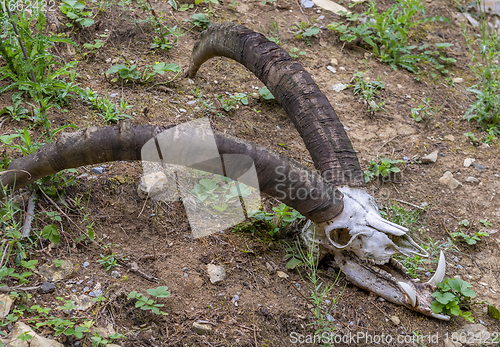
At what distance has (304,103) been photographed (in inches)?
102

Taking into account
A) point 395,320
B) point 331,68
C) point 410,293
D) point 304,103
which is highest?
point 304,103

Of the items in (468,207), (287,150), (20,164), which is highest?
(20,164)

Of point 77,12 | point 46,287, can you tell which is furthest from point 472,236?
point 77,12

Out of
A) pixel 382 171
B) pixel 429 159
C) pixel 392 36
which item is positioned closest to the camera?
pixel 382 171

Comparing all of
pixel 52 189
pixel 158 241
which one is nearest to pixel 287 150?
pixel 158 241

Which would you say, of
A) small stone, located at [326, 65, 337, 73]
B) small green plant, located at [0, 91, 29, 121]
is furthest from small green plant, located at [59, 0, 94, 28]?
small stone, located at [326, 65, 337, 73]

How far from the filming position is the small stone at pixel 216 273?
7.00 feet

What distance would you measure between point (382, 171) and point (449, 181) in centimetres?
57

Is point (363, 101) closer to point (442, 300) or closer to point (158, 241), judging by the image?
point (442, 300)

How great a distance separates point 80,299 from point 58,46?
2328 millimetres

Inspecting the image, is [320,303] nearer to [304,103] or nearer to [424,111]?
[304,103]

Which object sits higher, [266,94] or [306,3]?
[306,3]

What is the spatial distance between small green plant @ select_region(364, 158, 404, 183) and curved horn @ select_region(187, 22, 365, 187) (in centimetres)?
71

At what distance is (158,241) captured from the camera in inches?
90.0
